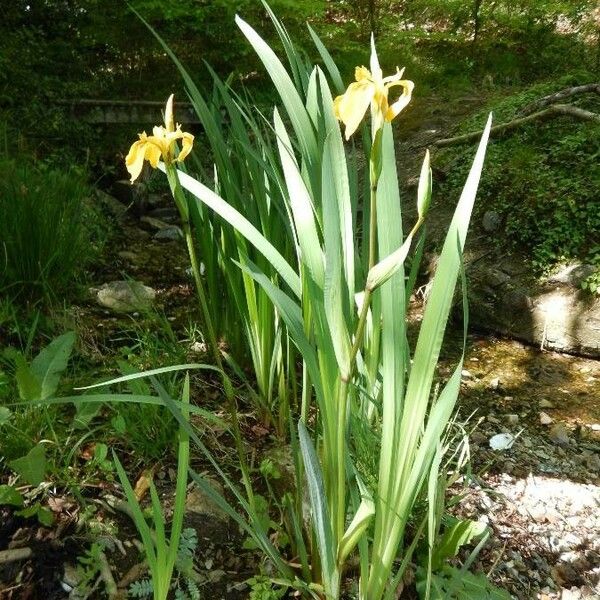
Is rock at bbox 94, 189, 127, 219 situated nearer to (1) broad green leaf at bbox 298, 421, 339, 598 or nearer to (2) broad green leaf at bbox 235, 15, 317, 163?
(2) broad green leaf at bbox 235, 15, 317, 163

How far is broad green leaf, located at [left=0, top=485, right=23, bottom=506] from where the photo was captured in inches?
40.6

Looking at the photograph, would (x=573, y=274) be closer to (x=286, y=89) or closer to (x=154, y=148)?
(x=286, y=89)

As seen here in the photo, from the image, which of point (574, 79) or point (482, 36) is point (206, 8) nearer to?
point (574, 79)

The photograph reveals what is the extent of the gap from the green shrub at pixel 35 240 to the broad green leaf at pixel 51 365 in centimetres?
50

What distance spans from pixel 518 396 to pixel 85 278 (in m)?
1.62

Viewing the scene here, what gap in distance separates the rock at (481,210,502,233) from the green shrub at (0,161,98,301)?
6.31ft

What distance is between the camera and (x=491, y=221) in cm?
295

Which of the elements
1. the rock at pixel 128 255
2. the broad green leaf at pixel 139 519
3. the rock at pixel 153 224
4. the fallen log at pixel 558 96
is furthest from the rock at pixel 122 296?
the fallen log at pixel 558 96

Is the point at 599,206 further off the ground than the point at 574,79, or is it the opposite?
the point at 574,79

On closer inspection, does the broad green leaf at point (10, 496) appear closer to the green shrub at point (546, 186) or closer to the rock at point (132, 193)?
the green shrub at point (546, 186)

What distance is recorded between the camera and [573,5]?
5602 millimetres

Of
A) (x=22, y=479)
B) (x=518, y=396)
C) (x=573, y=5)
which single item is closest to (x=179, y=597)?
(x=22, y=479)

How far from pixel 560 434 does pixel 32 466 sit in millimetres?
1505

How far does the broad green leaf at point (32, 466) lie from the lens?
3.45ft
